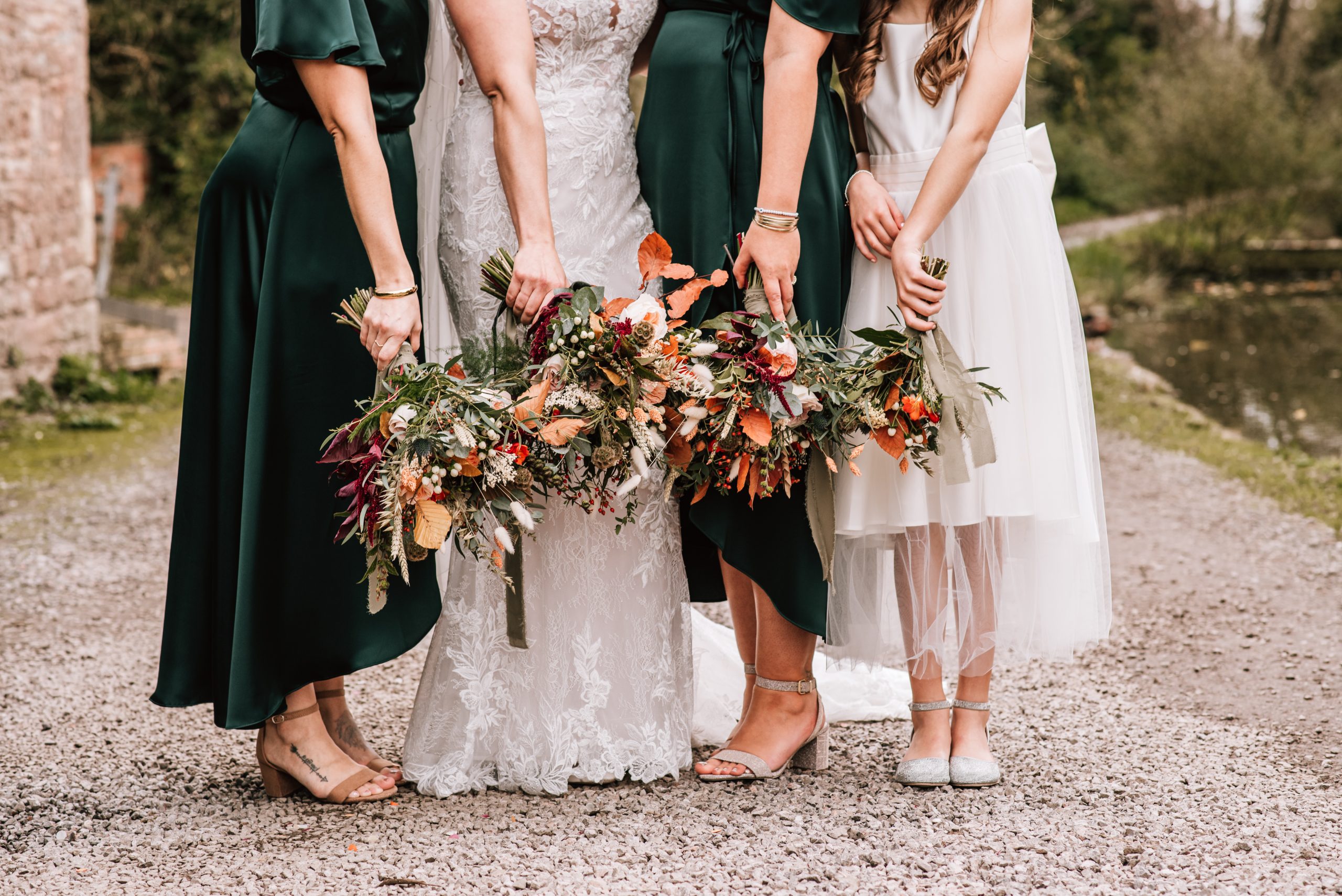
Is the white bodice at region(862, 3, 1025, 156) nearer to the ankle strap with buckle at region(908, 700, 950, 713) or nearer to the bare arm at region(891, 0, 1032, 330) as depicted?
the bare arm at region(891, 0, 1032, 330)

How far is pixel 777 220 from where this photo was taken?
2.75m

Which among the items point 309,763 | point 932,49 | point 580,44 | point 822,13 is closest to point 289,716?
point 309,763

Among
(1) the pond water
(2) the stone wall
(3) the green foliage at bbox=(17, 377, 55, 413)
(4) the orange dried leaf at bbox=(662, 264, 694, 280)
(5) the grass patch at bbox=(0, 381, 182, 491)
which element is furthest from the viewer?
(1) the pond water

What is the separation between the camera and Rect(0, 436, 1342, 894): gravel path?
2.48m

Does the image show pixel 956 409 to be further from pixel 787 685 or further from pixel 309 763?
pixel 309 763

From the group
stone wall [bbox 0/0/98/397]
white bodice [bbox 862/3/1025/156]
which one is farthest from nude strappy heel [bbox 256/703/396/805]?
stone wall [bbox 0/0/98/397]

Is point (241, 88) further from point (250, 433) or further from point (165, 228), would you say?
point (250, 433)

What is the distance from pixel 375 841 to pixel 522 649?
56cm

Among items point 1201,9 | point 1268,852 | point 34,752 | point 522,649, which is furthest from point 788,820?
point 1201,9

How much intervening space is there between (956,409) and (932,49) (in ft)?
2.82

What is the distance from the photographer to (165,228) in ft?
47.2

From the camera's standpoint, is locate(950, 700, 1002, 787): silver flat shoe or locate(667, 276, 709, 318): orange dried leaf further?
locate(950, 700, 1002, 787): silver flat shoe

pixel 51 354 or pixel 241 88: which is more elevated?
pixel 241 88

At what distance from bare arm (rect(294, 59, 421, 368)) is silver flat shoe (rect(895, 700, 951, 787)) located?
1.59m
